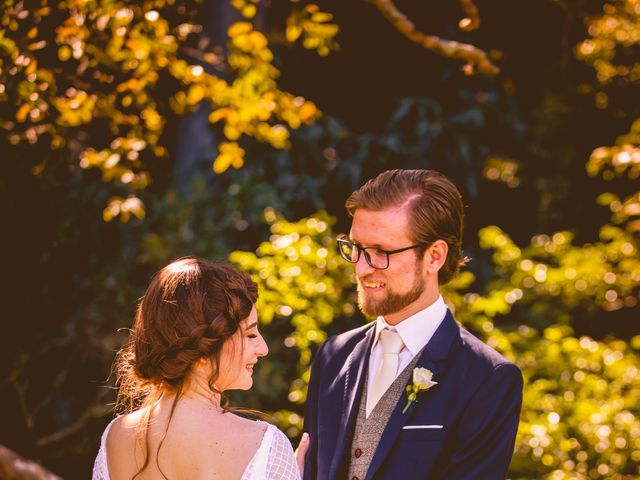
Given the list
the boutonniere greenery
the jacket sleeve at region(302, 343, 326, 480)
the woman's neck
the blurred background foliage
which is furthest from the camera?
the blurred background foliage

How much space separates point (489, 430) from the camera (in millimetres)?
2434

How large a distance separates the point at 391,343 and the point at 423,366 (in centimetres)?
18

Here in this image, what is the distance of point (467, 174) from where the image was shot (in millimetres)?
7035

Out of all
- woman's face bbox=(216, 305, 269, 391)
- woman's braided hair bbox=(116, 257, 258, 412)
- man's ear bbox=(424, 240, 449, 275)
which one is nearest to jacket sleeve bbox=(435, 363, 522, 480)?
man's ear bbox=(424, 240, 449, 275)

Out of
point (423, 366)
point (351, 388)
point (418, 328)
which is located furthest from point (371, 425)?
point (418, 328)

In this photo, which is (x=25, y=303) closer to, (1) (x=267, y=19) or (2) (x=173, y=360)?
(2) (x=173, y=360)

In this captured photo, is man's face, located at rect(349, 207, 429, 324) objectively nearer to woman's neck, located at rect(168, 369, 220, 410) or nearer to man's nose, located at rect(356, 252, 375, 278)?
man's nose, located at rect(356, 252, 375, 278)

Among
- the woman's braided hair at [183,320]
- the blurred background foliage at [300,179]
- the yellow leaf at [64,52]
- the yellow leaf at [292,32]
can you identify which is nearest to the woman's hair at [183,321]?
the woman's braided hair at [183,320]

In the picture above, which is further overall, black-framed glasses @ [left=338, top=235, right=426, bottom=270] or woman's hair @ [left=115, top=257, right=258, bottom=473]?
black-framed glasses @ [left=338, top=235, right=426, bottom=270]

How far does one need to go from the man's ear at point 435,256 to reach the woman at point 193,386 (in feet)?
2.42

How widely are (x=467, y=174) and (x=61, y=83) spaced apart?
409cm

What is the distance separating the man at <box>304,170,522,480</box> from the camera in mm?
2463

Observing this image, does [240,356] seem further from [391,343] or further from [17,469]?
[17,469]

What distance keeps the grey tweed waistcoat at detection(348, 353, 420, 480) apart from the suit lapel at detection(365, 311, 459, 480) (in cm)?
4
